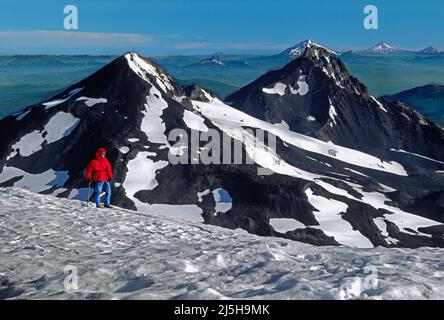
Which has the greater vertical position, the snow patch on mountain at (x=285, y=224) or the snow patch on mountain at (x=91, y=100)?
the snow patch on mountain at (x=91, y=100)

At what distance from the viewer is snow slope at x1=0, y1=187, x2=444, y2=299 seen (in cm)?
1558

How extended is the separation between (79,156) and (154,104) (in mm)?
29768

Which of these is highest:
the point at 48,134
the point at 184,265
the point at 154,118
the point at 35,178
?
the point at 184,265

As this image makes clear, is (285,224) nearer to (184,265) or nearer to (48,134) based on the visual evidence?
(48,134)

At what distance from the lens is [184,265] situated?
19.0m

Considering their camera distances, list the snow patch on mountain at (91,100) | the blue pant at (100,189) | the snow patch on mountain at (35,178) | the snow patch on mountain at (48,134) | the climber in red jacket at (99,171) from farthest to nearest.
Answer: the snow patch on mountain at (91,100)
the snow patch on mountain at (48,134)
the snow patch on mountain at (35,178)
the blue pant at (100,189)
the climber in red jacket at (99,171)

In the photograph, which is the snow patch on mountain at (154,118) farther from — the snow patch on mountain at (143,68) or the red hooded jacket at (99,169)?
the red hooded jacket at (99,169)

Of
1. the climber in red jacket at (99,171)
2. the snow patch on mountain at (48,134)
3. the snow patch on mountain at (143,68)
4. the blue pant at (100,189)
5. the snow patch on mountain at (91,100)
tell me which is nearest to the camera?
the climber in red jacket at (99,171)

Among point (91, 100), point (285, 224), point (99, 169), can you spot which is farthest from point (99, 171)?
point (91, 100)

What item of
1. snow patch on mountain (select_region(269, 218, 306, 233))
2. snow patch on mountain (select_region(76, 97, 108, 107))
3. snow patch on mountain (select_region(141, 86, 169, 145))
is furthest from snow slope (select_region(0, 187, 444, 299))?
snow patch on mountain (select_region(76, 97, 108, 107))

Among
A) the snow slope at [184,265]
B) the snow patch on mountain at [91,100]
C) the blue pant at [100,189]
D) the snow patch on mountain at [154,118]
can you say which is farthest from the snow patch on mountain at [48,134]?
the snow slope at [184,265]

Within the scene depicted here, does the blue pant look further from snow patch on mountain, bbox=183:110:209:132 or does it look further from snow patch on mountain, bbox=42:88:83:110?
snow patch on mountain, bbox=42:88:83:110

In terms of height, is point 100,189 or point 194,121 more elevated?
point 100,189

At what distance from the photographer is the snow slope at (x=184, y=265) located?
1558cm
